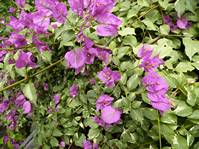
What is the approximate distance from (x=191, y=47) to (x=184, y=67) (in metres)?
0.09

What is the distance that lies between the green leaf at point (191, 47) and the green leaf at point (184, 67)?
31 millimetres

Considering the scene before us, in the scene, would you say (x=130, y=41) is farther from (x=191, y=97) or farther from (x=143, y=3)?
(x=191, y=97)

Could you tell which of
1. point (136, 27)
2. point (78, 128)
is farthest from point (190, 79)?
point (78, 128)

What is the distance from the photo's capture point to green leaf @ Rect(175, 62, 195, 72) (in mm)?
1274

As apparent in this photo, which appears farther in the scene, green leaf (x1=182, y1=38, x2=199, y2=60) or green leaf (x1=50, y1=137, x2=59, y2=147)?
green leaf (x1=50, y1=137, x2=59, y2=147)

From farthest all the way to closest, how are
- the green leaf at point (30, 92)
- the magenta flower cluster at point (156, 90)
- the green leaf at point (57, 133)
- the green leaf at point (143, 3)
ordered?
the green leaf at point (57, 133) < the green leaf at point (143, 3) < the green leaf at point (30, 92) < the magenta flower cluster at point (156, 90)

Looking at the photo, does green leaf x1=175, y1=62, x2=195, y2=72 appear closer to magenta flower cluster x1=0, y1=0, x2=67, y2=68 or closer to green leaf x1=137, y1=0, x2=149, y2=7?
green leaf x1=137, y1=0, x2=149, y2=7

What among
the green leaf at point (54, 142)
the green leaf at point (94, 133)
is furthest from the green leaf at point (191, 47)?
the green leaf at point (54, 142)

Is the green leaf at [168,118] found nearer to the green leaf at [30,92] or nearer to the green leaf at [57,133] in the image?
the green leaf at [30,92]

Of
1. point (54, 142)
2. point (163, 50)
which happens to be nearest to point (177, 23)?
point (163, 50)

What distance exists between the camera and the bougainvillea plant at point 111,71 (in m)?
1.08

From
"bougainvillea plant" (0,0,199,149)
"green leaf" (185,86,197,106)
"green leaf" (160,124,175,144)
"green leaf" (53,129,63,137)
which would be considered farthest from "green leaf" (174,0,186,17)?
"green leaf" (53,129,63,137)

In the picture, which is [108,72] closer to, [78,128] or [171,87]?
[171,87]

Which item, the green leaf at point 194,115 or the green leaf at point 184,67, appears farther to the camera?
the green leaf at point 184,67
